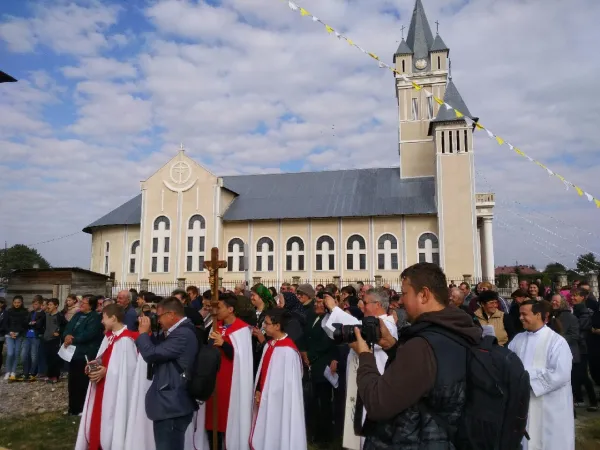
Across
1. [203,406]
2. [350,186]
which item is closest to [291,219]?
[350,186]

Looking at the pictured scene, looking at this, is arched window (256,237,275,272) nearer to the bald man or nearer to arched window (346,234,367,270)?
arched window (346,234,367,270)

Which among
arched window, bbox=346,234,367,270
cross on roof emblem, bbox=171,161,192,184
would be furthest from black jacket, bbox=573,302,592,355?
cross on roof emblem, bbox=171,161,192,184

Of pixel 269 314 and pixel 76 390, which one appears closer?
pixel 269 314

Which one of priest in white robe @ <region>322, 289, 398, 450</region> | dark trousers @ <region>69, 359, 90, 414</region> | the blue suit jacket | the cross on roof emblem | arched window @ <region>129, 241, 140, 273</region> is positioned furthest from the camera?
arched window @ <region>129, 241, 140, 273</region>

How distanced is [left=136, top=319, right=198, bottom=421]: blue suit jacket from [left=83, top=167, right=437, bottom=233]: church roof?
97.1ft

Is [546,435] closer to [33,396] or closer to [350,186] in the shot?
[33,396]

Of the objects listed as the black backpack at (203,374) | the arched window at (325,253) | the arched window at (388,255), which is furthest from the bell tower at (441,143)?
the black backpack at (203,374)

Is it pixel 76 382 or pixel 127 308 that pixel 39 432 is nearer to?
pixel 76 382

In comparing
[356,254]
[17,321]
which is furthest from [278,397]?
[356,254]

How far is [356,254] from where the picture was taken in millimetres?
34000

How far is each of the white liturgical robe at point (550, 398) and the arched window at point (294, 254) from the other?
97.1ft

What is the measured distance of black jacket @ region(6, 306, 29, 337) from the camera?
11672mm

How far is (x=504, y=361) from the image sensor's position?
2439mm

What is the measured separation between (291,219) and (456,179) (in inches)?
468
